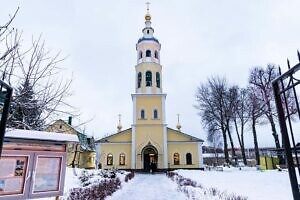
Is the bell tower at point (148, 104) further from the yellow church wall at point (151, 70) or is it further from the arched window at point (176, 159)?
the arched window at point (176, 159)

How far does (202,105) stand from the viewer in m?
27.9

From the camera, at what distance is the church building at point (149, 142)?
27.6 meters

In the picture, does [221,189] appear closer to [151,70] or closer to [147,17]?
[151,70]

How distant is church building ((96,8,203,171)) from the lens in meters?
27.6

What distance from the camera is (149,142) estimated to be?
27812 mm

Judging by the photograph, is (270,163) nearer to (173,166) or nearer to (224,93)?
(224,93)

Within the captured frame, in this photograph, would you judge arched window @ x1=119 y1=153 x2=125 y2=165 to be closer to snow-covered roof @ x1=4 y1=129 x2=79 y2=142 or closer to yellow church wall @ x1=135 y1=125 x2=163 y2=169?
yellow church wall @ x1=135 y1=125 x2=163 y2=169

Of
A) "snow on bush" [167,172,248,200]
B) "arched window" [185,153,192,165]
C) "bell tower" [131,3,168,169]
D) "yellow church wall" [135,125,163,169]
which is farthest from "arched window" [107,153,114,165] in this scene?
"snow on bush" [167,172,248,200]

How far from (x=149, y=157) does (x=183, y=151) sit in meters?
4.26

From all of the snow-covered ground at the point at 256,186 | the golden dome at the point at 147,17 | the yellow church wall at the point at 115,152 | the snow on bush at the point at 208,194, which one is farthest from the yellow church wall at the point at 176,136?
the snow on bush at the point at 208,194

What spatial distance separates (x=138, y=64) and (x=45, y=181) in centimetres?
2704

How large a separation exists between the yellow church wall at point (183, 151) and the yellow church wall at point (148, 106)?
3.64 m

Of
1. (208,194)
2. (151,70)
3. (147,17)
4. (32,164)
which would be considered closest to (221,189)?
(208,194)

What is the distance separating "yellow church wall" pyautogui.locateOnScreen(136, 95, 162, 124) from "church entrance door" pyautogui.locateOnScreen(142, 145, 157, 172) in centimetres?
327
